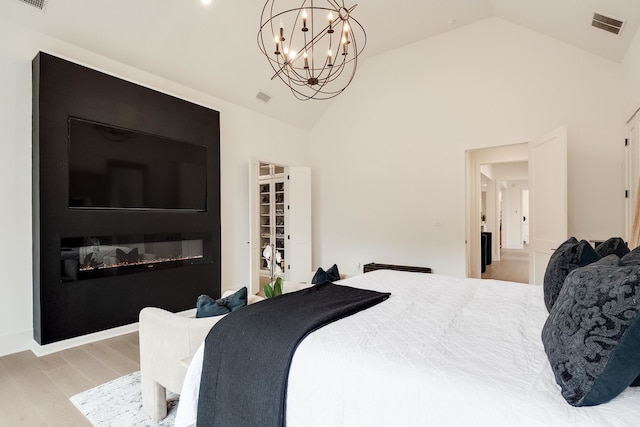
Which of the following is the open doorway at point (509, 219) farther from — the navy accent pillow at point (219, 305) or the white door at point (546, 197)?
the navy accent pillow at point (219, 305)

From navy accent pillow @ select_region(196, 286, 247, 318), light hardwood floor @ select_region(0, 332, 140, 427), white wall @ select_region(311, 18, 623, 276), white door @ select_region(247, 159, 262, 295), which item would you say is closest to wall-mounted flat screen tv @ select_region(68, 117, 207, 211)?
white door @ select_region(247, 159, 262, 295)

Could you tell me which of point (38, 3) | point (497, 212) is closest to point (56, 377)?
point (38, 3)

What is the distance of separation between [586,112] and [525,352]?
4.16m

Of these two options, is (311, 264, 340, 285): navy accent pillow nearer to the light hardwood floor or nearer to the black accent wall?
the light hardwood floor

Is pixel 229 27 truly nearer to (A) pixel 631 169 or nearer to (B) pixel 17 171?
(B) pixel 17 171

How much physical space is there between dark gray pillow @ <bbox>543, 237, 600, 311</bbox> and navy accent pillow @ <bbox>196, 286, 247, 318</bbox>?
1774 millimetres

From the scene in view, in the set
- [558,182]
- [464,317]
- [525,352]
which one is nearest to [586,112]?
[558,182]

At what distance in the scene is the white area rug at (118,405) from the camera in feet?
6.71

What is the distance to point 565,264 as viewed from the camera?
5.71ft

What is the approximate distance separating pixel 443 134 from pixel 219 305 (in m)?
4.30

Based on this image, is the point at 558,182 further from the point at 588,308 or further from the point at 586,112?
A: the point at 588,308

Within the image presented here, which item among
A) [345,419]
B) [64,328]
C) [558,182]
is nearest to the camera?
[345,419]

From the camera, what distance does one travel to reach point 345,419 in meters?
1.14

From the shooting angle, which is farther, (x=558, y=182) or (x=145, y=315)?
(x=558, y=182)
